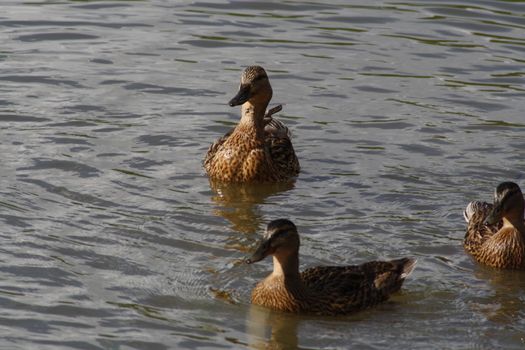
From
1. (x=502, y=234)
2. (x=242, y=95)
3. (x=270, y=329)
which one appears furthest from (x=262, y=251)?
(x=242, y=95)

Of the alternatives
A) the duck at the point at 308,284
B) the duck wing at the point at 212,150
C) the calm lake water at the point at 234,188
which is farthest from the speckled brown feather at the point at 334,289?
the duck wing at the point at 212,150

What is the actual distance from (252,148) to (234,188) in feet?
1.70

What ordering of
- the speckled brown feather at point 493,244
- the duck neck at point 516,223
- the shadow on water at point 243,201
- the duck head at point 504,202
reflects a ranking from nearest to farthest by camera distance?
the duck head at point 504,202, the speckled brown feather at point 493,244, the duck neck at point 516,223, the shadow on water at point 243,201

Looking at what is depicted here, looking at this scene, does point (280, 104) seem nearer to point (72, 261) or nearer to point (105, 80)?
point (105, 80)

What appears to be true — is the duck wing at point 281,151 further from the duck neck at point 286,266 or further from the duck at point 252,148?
the duck neck at point 286,266

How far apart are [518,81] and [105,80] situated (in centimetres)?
482

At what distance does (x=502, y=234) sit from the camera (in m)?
11.7

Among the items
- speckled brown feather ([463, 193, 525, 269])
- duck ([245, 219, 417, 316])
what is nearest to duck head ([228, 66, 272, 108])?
speckled brown feather ([463, 193, 525, 269])

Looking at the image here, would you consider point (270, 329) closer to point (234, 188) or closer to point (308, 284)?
point (308, 284)

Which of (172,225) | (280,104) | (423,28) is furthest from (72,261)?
(423,28)

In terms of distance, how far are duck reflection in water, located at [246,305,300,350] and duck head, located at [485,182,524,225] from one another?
7.02 ft

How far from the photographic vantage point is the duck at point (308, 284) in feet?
33.6

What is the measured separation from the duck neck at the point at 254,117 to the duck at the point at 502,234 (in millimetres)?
2964

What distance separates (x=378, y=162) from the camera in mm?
13938
